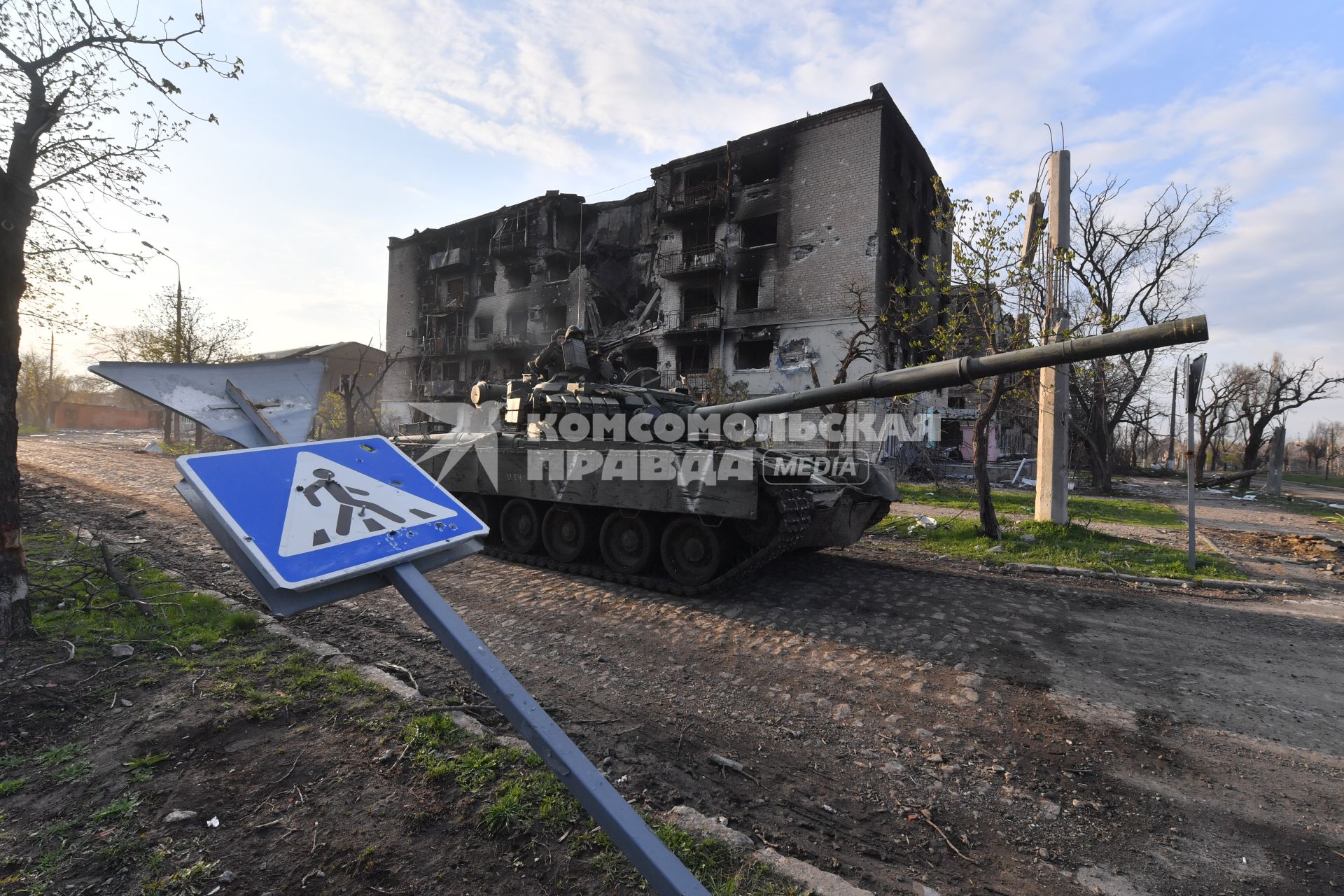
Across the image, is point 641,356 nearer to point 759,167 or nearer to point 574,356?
point 759,167

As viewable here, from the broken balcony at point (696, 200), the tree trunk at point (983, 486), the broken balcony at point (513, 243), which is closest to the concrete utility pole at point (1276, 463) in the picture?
the tree trunk at point (983, 486)

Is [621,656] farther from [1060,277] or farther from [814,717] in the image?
[1060,277]

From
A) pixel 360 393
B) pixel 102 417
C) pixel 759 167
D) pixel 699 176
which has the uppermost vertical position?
pixel 699 176

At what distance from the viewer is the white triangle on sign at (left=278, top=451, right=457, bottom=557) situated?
1.62m

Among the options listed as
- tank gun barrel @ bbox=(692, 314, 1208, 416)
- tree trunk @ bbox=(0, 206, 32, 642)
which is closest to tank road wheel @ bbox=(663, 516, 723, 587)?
tank gun barrel @ bbox=(692, 314, 1208, 416)

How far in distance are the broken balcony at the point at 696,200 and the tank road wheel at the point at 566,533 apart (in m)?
18.8

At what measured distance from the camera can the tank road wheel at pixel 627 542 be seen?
6930 mm

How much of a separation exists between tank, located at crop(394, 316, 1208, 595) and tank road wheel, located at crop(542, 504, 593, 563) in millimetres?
15

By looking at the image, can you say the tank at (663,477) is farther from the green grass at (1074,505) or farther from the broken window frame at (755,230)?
the broken window frame at (755,230)

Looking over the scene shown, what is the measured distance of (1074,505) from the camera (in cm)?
1368

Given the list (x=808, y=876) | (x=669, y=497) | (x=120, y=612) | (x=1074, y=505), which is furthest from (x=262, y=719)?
(x=1074, y=505)

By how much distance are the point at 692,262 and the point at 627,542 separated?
19.0 meters

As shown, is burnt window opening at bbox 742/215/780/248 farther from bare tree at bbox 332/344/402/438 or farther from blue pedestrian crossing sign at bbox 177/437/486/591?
blue pedestrian crossing sign at bbox 177/437/486/591

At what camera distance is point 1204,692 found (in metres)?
4.14
